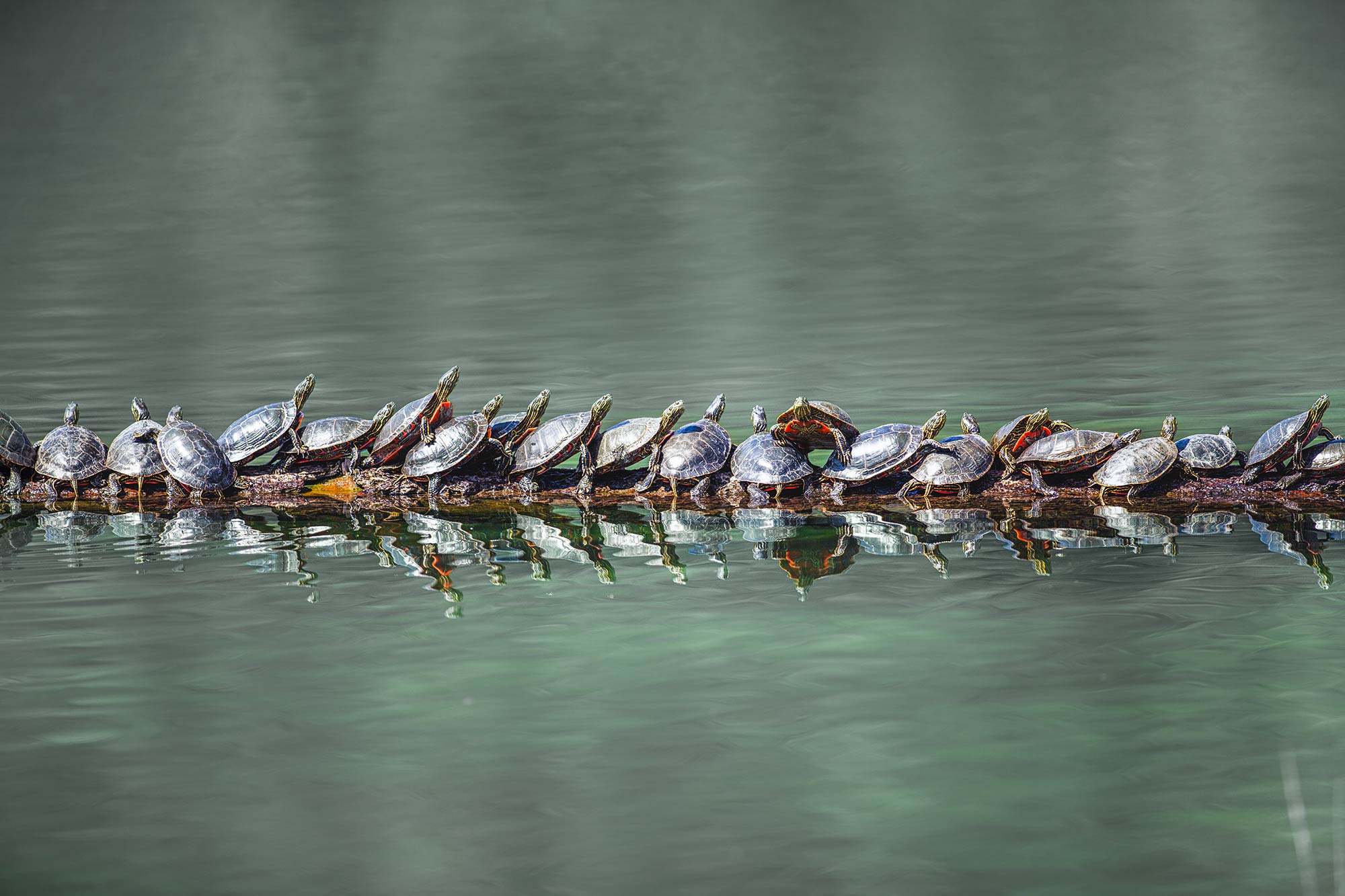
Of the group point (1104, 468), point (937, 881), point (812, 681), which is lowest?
point (937, 881)

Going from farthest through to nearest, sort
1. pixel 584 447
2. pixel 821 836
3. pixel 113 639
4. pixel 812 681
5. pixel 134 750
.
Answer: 1. pixel 584 447
2. pixel 113 639
3. pixel 812 681
4. pixel 134 750
5. pixel 821 836

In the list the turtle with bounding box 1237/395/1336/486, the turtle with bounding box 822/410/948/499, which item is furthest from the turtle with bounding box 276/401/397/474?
the turtle with bounding box 1237/395/1336/486

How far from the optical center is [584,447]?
5.83m

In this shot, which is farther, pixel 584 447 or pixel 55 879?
pixel 584 447

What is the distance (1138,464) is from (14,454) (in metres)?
5.77

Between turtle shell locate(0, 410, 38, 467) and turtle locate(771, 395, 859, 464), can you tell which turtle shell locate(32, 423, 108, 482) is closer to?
turtle shell locate(0, 410, 38, 467)

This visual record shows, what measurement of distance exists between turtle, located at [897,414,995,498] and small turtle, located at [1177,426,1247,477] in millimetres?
895

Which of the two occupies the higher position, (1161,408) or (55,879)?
(1161,408)

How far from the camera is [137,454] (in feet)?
19.4

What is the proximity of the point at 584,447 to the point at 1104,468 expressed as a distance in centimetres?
256

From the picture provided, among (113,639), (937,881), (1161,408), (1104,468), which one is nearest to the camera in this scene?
(937,881)

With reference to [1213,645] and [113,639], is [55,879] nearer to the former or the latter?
[113,639]

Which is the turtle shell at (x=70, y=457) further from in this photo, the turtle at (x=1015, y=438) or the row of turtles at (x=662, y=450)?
the turtle at (x=1015, y=438)

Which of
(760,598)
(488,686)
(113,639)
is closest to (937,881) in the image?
→ (488,686)
